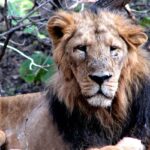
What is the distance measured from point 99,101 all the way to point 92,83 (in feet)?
0.41

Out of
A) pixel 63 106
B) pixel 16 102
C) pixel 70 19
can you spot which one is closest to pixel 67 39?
pixel 70 19

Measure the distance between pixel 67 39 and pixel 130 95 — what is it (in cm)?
52

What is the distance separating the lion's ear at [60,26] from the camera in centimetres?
446

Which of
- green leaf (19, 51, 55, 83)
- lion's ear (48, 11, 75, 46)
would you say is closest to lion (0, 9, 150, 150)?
lion's ear (48, 11, 75, 46)

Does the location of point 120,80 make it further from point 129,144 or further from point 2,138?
point 2,138

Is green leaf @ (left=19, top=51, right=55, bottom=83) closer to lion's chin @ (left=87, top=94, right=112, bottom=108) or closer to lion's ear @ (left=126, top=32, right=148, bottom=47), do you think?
lion's ear @ (left=126, top=32, right=148, bottom=47)

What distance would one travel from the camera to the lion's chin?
417 cm

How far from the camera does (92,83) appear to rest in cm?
413

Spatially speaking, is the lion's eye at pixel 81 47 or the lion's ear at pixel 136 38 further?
the lion's ear at pixel 136 38

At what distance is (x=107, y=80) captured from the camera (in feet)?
13.5

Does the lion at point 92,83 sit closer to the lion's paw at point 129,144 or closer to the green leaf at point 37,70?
the lion's paw at point 129,144

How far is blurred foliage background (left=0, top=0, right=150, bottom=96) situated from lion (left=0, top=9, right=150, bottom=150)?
65 cm

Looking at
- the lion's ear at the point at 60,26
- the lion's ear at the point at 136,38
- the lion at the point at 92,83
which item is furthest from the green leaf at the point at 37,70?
the lion's ear at the point at 136,38

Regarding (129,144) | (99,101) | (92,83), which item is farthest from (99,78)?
(129,144)
